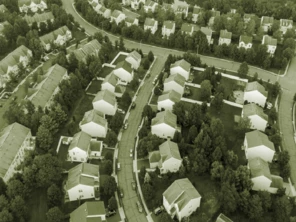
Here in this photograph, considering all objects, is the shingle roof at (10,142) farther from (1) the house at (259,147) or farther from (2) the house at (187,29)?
(2) the house at (187,29)

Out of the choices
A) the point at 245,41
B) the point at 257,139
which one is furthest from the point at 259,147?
the point at 245,41

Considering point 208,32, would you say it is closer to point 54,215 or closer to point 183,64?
point 183,64

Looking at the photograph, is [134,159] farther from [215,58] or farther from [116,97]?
[215,58]

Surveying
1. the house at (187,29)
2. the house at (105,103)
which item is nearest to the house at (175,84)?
the house at (105,103)

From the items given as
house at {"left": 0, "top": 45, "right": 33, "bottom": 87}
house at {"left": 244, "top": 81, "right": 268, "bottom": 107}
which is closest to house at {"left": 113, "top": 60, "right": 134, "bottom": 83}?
house at {"left": 0, "top": 45, "right": 33, "bottom": 87}

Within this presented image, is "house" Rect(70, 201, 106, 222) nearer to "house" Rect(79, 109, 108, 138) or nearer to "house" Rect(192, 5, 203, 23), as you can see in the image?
"house" Rect(79, 109, 108, 138)

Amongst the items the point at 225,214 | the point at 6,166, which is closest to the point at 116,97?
the point at 6,166
